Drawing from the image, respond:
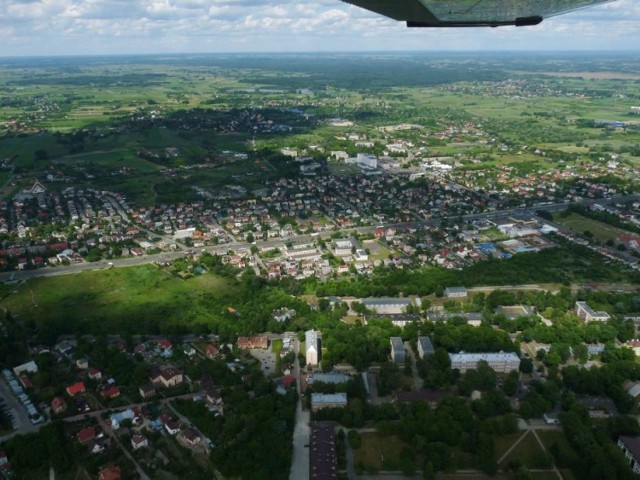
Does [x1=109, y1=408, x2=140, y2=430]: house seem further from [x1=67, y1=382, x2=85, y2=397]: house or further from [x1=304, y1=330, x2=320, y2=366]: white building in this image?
[x1=304, y1=330, x2=320, y2=366]: white building

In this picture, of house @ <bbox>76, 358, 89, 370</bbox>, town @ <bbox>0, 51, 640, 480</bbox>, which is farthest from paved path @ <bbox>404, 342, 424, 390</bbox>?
house @ <bbox>76, 358, 89, 370</bbox>

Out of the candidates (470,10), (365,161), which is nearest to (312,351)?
(470,10)

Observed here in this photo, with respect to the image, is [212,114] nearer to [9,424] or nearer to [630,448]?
[9,424]

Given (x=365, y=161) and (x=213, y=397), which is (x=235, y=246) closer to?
(x=213, y=397)

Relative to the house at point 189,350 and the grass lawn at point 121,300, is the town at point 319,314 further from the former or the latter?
the house at point 189,350

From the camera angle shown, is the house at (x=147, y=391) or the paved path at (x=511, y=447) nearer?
the paved path at (x=511, y=447)

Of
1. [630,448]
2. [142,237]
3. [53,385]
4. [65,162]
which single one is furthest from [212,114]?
[630,448]

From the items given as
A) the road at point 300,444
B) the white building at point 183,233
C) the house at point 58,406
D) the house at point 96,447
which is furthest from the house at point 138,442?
the white building at point 183,233
